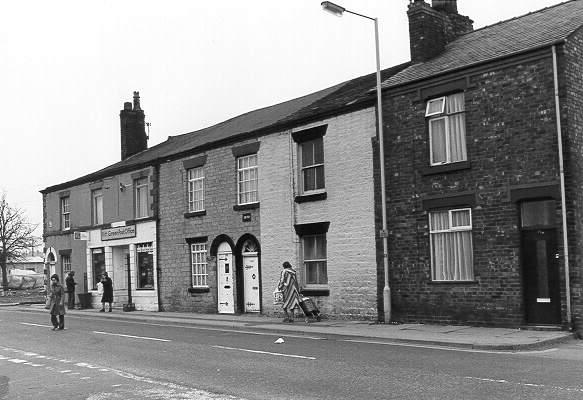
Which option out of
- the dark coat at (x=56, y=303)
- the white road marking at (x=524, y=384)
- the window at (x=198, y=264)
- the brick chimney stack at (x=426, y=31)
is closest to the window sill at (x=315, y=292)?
the window at (x=198, y=264)

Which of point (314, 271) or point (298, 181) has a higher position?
point (298, 181)

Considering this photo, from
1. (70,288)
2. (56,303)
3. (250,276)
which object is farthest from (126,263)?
(56,303)

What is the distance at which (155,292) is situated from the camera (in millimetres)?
29750

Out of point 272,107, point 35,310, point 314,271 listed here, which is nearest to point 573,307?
point 314,271

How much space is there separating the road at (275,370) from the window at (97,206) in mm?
17435

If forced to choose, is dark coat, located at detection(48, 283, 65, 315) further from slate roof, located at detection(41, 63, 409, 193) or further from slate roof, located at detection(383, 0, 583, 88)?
slate roof, located at detection(383, 0, 583, 88)

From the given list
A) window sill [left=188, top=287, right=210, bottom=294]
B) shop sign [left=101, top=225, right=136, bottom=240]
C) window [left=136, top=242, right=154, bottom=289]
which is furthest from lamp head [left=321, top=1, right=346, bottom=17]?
shop sign [left=101, top=225, right=136, bottom=240]

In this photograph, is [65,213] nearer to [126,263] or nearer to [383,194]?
[126,263]

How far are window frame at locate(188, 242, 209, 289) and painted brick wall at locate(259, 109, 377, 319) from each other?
4.26m

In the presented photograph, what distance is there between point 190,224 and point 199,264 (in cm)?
163

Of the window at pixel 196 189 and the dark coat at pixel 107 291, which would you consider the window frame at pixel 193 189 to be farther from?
the dark coat at pixel 107 291

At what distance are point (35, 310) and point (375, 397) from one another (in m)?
29.4

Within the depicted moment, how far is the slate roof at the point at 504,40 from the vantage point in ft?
56.8

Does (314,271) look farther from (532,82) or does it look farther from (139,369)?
(139,369)
